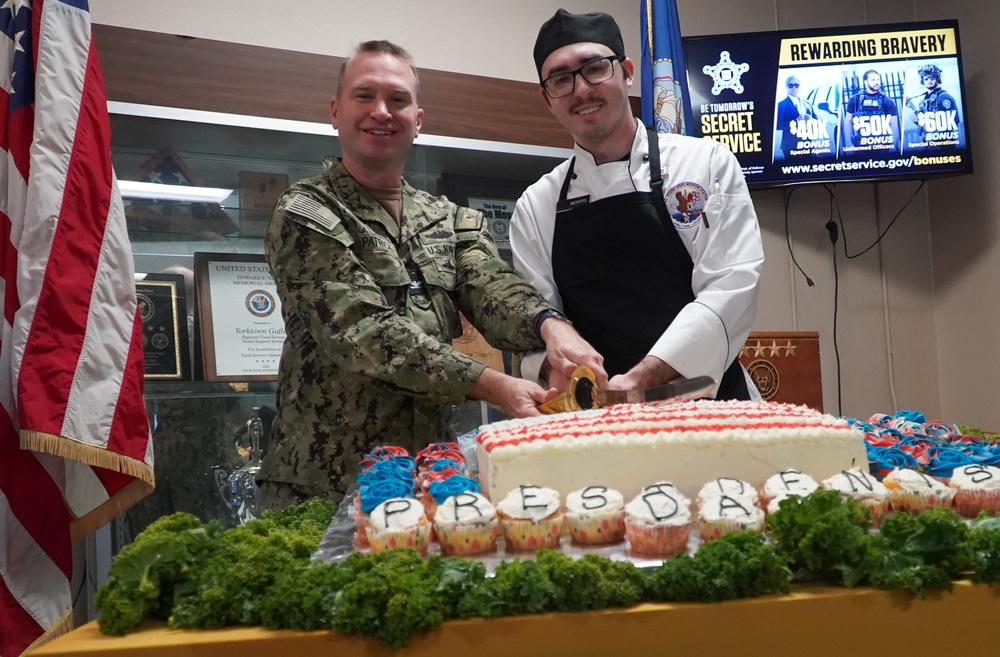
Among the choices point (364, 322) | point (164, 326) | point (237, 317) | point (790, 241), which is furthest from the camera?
point (790, 241)

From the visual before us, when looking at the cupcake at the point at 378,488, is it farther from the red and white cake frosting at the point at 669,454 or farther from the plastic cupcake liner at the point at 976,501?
the plastic cupcake liner at the point at 976,501

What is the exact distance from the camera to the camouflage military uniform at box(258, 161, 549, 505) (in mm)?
1804

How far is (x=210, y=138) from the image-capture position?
2.99 metres

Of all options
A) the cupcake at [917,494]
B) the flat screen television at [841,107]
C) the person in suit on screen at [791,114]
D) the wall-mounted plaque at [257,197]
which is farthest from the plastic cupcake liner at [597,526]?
the person in suit on screen at [791,114]

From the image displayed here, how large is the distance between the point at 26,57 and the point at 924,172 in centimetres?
388

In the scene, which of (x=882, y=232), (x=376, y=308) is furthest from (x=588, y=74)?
(x=882, y=232)

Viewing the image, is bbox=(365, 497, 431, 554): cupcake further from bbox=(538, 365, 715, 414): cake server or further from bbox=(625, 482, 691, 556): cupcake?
bbox=(538, 365, 715, 414): cake server

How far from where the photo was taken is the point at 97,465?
6.58ft

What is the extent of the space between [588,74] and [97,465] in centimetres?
148

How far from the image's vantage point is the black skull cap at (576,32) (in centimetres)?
209

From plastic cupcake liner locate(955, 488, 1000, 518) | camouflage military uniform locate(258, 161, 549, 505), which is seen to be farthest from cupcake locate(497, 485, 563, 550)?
camouflage military uniform locate(258, 161, 549, 505)

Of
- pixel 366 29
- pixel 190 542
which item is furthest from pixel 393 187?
pixel 366 29

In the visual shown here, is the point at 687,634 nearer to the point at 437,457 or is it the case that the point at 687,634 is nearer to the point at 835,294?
the point at 437,457

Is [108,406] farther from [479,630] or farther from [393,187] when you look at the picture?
[479,630]
